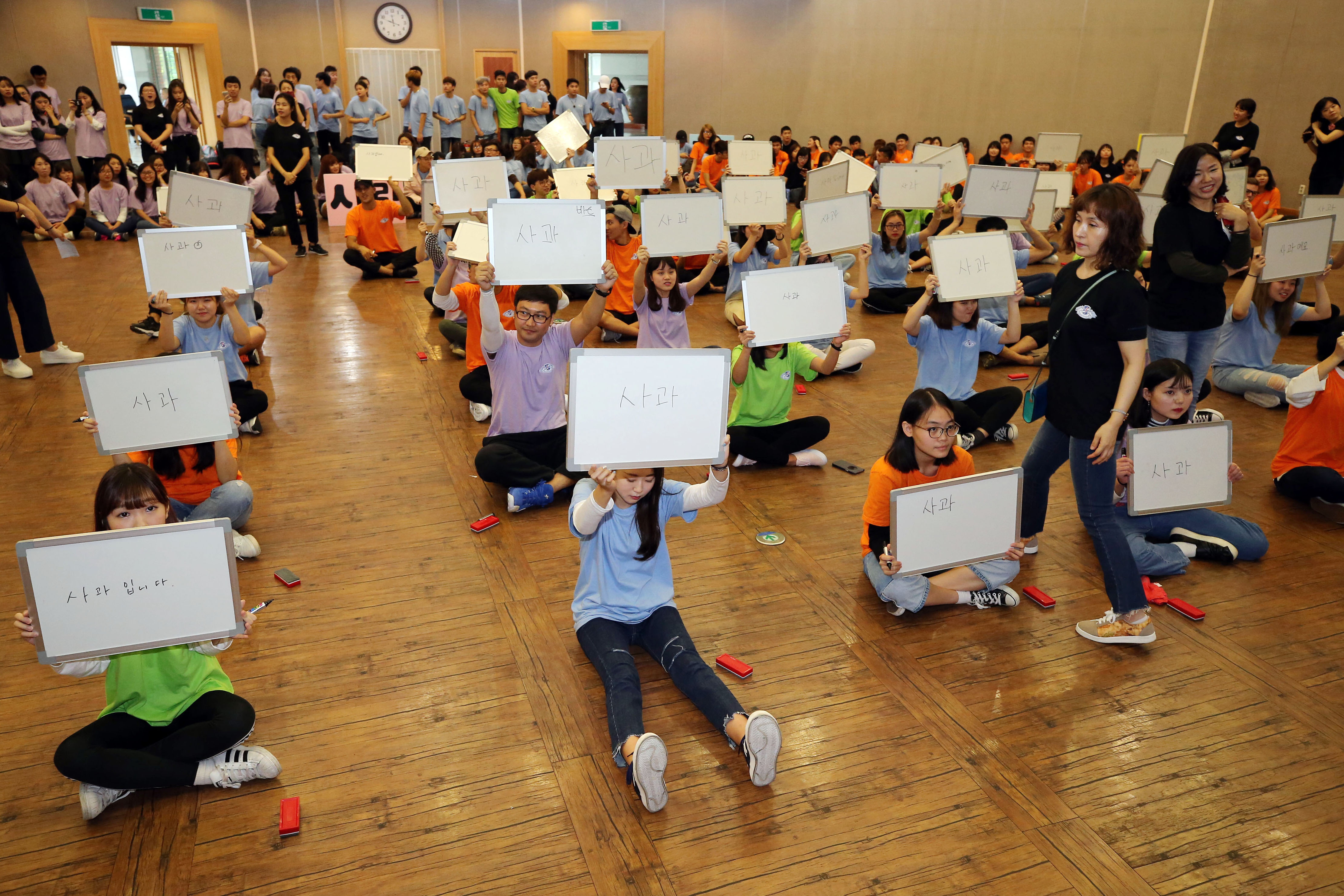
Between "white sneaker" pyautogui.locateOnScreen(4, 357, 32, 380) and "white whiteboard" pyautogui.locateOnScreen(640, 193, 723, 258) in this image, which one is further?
"white sneaker" pyautogui.locateOnScreen(4, 357, 32, 380)

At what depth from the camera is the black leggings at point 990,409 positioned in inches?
212

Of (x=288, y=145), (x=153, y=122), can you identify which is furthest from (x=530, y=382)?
(x=153, y=122)

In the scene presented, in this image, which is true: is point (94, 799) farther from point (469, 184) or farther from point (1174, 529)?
point (469, 184)

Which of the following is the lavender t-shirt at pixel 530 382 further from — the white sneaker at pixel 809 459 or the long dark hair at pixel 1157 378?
the long dark hair at pixel 1157 378

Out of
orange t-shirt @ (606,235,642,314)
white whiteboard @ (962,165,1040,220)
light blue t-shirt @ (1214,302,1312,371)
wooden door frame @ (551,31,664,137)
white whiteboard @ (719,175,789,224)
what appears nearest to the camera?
light blue t-shirt @ (1214,302,1312,371)

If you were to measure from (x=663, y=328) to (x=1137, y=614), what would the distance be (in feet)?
10.9

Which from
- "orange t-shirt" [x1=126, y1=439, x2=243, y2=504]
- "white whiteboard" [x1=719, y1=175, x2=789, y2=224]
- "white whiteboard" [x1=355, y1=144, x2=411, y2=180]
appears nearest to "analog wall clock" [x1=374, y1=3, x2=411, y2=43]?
"white whiteboard" [x1=355, y1=144, x2=411, y2=180]

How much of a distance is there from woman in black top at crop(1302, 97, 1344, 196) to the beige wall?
87.6 inches

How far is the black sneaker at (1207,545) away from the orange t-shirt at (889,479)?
1292mm

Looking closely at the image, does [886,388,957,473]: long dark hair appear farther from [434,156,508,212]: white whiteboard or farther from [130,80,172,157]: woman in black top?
[130,80,172,157]: woman in black top

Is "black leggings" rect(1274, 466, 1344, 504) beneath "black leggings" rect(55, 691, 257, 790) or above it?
above

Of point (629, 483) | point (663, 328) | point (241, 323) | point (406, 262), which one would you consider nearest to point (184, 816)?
point (629, 483)

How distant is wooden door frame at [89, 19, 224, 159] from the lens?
49.6 ft

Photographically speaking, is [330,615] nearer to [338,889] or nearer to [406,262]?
[338,889]
